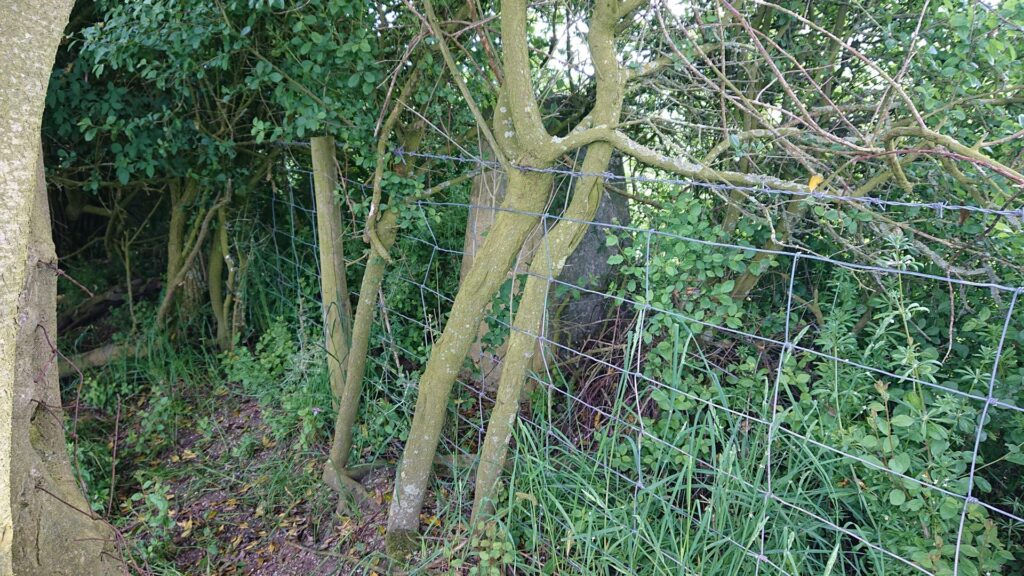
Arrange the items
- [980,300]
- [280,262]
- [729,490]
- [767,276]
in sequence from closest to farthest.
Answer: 1. [729,490]
2. [980,300]
3. [767,276]
4. [280,262]

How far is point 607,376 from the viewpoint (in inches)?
114

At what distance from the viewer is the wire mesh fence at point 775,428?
1.88 m

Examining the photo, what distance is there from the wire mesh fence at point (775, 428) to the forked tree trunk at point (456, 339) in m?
0.13

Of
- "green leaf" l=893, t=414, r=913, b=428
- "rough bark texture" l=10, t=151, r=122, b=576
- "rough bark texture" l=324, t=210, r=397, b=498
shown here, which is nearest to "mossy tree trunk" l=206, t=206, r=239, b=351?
"rough bark texture" l=324, t=210, r=397, b=498

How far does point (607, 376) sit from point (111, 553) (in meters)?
1.96

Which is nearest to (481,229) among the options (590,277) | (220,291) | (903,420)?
(590,277)

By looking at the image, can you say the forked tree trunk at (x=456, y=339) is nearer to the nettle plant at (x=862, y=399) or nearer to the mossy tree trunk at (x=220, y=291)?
the nettle plant at (x=862, y=399)

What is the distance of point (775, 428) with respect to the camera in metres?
1.97

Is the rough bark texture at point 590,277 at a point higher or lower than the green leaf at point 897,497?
higher

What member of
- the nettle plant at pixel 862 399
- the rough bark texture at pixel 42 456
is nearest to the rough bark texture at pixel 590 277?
the nettle plant at pixel 862 399

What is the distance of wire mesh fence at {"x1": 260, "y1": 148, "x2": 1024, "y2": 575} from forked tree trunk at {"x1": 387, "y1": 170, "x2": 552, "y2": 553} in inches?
5.2

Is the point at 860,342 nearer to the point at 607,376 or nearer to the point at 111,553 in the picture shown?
the point at 607,376

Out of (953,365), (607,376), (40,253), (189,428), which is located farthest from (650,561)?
(189,428)

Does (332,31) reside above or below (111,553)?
above
